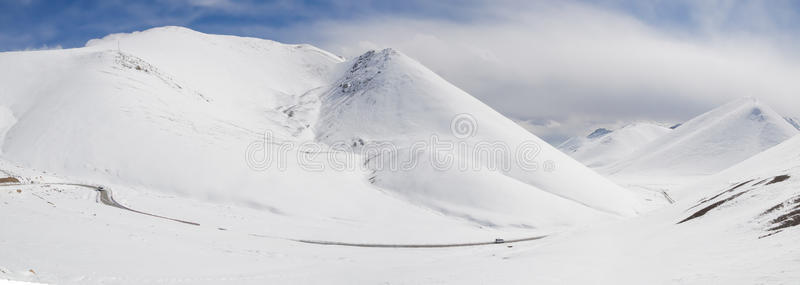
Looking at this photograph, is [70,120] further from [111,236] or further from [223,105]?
[111,236]

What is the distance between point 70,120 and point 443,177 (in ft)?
213

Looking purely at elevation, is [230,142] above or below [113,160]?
above

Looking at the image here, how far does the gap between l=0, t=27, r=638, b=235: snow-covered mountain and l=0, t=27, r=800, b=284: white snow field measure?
0.42 meters

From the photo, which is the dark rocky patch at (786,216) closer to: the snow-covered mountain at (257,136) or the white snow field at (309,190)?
the white snow field at (309,190)

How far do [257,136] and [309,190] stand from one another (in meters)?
28.5

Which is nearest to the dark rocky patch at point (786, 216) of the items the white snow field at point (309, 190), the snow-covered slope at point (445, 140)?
the white snow field at point (309, 190)

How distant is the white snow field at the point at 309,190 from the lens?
63.1ft

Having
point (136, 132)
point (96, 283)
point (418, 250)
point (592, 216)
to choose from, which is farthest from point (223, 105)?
point (96, 283)

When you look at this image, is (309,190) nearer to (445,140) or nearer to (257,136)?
(257,136)

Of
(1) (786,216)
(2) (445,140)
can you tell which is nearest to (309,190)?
(2) (445,140)

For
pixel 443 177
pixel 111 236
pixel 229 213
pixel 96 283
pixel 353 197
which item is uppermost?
pixel 443 177

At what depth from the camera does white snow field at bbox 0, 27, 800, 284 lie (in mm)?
19219

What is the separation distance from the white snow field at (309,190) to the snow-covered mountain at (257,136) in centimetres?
42

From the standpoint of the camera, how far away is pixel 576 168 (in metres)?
107
